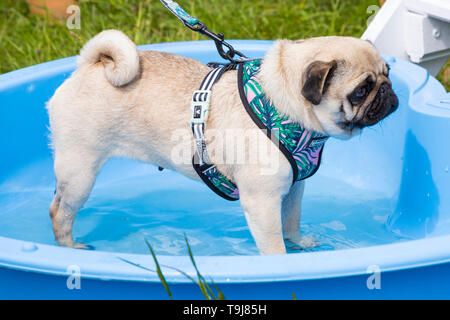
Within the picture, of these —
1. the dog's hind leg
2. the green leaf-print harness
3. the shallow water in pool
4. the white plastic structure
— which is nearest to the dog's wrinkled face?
the green leaf-print harness

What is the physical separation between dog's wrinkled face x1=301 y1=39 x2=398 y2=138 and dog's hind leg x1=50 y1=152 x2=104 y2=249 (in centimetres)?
102

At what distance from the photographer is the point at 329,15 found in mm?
5012

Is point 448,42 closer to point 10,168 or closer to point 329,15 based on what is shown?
point 329,15

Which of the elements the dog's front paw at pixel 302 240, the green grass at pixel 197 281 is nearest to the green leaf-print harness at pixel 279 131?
the dog's front paw at pixel 302 240

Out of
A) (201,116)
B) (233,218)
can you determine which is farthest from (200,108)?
(233,218)

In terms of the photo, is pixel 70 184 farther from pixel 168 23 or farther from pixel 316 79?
pixel 168 23

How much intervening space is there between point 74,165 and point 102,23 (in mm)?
2574

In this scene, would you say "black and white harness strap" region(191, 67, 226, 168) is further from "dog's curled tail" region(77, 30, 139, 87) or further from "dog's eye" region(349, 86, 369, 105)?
"dog's eye" region(349, 86, 369, 105)

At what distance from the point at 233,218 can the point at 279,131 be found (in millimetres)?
1167

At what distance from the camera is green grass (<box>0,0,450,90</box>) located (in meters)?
4.75

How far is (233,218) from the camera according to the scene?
3.49 metres

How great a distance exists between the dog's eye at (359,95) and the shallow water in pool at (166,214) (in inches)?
38.4

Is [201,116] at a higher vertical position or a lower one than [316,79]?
lower

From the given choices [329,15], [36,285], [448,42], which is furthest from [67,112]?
[329,15]
